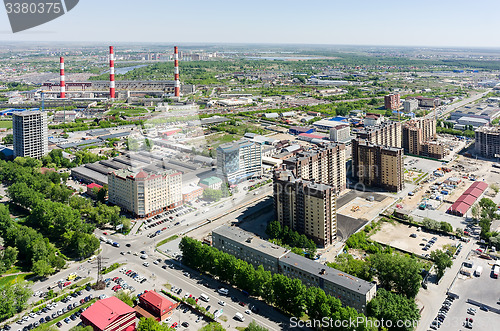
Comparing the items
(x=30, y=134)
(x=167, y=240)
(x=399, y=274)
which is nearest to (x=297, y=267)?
(x=399, y=274)

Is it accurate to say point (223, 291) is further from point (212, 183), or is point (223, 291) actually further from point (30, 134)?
point (30, 134)

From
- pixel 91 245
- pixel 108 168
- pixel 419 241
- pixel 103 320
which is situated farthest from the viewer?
pixel 108 168

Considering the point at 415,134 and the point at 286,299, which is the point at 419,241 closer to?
the point at 286,299

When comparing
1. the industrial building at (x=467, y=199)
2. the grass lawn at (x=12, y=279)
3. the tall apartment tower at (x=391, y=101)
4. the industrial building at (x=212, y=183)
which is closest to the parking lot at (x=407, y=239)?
the industrial building at (x=467, y=199)

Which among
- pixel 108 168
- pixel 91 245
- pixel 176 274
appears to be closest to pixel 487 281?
pixel 176 274

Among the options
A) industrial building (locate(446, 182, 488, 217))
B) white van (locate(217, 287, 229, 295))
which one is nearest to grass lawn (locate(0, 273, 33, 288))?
white van (locate(217, 287, 229, 295))

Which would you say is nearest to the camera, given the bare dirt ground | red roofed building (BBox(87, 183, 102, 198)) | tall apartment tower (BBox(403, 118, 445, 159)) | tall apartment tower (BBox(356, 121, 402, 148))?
the bare dirt ground

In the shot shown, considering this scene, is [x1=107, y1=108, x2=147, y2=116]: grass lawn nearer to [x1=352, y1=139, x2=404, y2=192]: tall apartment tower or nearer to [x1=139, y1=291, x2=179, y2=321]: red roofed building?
[x1=352, y1=139, x2=404, y2=192]: tall apartment tower
